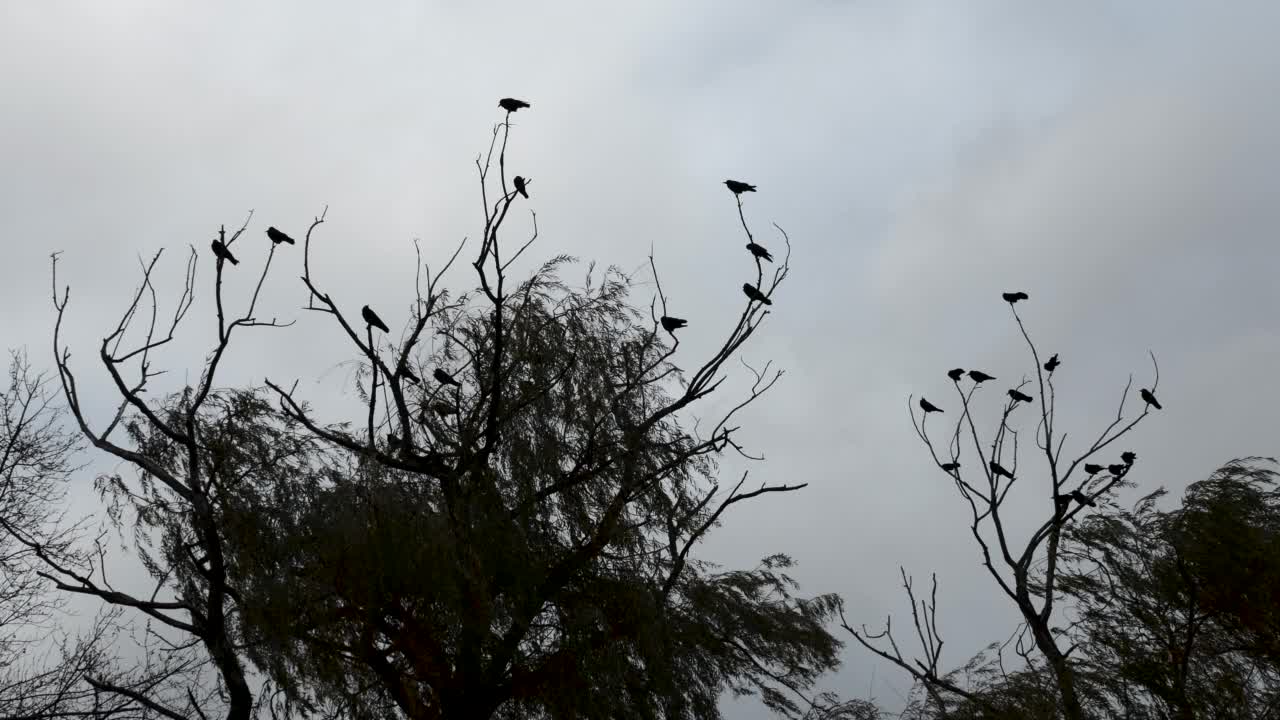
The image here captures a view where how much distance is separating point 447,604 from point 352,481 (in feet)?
2.98

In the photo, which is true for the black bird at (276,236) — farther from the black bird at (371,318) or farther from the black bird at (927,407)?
the black bird at (927,407)

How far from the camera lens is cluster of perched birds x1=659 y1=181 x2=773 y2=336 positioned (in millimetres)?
6051

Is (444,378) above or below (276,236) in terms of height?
below

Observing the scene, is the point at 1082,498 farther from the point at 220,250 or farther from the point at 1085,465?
the point at 220,250

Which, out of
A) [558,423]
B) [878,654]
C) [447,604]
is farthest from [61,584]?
[878,654]

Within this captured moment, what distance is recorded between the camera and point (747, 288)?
6.64 metres

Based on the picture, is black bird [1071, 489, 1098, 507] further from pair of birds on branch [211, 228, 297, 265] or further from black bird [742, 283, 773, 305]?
pair of birds on branch [211, 228, 297, 265]

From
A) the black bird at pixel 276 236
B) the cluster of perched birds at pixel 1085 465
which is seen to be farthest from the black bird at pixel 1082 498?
the black bird at pixel 276 236

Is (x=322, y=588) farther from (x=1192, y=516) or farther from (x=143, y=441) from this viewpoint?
(x=1192, y=516)

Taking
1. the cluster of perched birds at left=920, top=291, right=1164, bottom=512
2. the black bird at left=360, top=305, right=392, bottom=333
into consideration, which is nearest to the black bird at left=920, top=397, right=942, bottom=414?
the cluster of perched birds at left=920, top=291, right=1164, bottom=512

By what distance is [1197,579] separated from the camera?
23.7 feet

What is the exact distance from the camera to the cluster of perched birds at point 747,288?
19.9 feet

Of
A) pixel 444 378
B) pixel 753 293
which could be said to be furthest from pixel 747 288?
pixel 444 378

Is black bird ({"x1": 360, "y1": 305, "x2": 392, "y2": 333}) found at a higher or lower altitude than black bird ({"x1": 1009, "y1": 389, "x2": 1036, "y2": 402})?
higher
